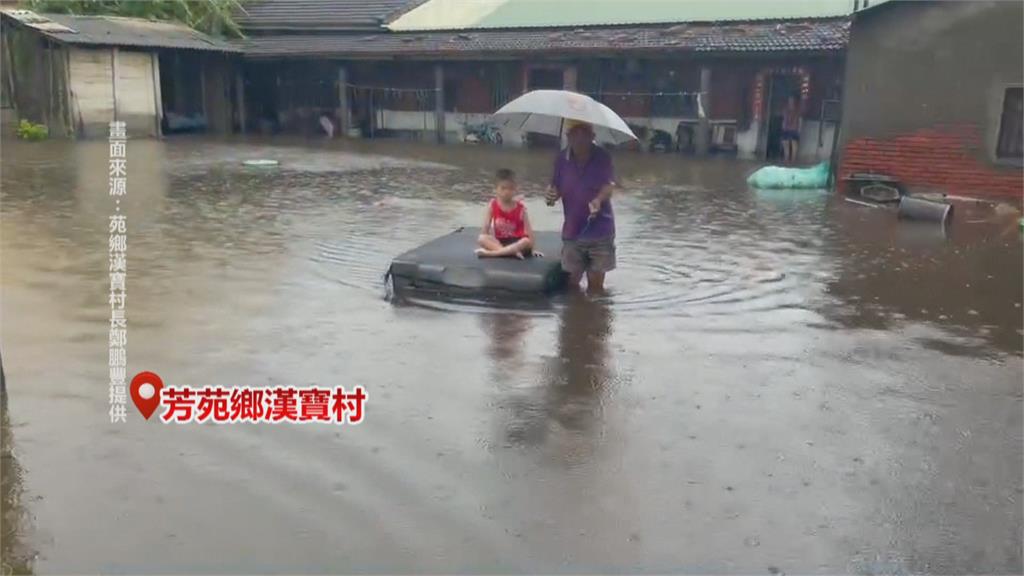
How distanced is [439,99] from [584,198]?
63.0 ft

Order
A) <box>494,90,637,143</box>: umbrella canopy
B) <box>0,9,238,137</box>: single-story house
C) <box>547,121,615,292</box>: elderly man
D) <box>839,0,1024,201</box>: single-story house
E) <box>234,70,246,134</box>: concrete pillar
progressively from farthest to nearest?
<box>234,70,246,134</box>: concrete pillar
<box>0,9,238,137</box>: single-story house
<box>839,0,1024,201</box>: single-story house
<box>547,121,615,292</box>: elderly man
<box>494,90,637,143</box>: umbrella canopy

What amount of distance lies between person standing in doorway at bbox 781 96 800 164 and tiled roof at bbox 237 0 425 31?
12084 mm

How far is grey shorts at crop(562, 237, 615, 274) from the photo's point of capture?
696 cm

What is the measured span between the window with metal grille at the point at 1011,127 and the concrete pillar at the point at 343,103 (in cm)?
1844

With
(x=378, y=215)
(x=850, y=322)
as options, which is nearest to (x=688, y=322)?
(x=850, y=322)

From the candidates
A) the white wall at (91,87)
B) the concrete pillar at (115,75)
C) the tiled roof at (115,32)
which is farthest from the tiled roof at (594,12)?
the white wall at (91,87)

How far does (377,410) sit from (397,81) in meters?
23.2

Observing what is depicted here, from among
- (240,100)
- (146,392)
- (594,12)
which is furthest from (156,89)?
(146,392)

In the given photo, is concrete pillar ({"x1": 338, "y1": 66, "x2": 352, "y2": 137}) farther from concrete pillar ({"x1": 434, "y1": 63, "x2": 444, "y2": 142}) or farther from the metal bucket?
the metal bucket

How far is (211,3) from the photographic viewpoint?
2809cm

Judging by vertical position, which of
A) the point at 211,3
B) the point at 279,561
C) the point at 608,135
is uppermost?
the point at 211,3

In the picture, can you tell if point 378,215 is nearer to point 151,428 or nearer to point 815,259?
point 815,259

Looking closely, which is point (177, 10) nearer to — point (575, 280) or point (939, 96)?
point (939, 96)

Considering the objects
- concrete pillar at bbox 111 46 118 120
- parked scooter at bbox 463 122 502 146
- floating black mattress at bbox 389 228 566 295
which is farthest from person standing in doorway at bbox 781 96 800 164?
concrete pillar at bbox 111 46 118 120
